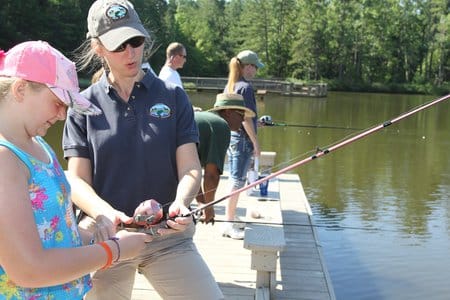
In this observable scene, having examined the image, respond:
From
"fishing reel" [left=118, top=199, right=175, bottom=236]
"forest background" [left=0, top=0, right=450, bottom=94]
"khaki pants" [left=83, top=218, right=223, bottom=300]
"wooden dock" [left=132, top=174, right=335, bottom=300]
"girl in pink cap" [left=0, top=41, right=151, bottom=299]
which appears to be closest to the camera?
"girl in pink cap" [left=0, top=41, right=151, bottom=299]

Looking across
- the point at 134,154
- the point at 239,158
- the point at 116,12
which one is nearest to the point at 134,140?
the point at 134,154

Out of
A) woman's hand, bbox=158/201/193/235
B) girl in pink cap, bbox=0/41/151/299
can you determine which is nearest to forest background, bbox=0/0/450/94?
woman's hand, bbox=158/201/193/235

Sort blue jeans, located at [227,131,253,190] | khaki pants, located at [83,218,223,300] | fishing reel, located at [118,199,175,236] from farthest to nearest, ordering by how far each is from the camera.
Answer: blue jeans, located at [227,131,253,190] < khaki pants, located at [83,218,223,300] < fishing reel, located at [118,199,175,236]

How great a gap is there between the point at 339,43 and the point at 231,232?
Result: 51752 millimetres

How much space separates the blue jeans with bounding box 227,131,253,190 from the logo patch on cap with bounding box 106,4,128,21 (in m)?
3.06

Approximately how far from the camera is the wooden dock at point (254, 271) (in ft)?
13.8

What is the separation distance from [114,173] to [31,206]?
85 cm

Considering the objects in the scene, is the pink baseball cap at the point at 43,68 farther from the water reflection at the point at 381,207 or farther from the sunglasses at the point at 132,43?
the water reflection at the point at 381,207

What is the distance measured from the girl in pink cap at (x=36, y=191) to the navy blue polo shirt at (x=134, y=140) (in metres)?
0.55

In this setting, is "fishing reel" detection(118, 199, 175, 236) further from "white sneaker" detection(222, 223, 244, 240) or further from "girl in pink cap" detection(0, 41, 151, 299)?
"white sneaker" detection(222, 223, 244, 240)

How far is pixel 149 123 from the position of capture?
2.25 meters

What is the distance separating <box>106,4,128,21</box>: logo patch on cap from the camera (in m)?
2.21

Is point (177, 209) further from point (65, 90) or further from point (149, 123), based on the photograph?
point (65, 90)

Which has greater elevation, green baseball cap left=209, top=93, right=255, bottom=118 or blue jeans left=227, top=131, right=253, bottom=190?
green baseball cap left=209, top=93, right=255, bottom=118
